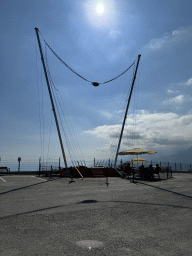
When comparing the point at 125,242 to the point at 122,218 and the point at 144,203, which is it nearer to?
the point at 122,218

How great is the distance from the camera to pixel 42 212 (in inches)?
230

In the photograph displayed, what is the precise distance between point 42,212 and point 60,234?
198 cm

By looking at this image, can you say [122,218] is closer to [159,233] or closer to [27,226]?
[159,233]

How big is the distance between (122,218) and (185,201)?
3667mm

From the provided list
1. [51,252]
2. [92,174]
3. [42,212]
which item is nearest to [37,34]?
[92,174]

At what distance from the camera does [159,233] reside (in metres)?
4.22

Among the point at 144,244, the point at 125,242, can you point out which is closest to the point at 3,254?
the point at 125,242

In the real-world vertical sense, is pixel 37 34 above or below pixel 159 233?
above

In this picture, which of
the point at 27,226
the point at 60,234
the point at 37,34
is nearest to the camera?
the point at 60,234

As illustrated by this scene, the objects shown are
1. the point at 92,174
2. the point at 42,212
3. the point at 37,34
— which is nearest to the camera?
the point at 42,212

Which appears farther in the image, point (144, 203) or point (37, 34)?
point (37, 34)

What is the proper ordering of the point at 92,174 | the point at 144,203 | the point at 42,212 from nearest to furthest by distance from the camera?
the point at 42,212, the point at 144,203, the point at 92,174

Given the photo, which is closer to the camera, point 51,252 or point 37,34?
point 51,252

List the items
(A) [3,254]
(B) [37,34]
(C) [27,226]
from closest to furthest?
1. (A) [3,254]
2. (C) [27,226]
3. (B) [37,34]
